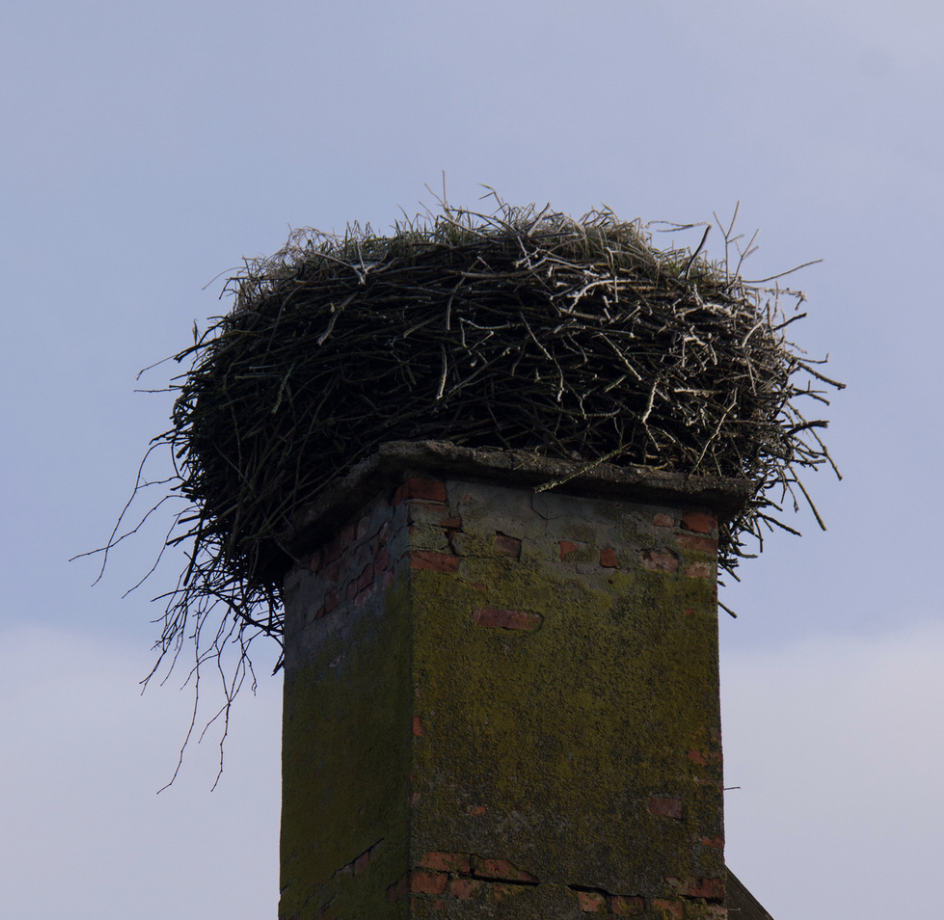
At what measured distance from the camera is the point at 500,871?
4594 millimetres

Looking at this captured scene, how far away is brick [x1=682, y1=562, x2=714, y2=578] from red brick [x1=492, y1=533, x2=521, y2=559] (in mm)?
573

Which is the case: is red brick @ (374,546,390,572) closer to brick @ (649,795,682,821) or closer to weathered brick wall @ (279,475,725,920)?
weathered brick wall @ (279,475,725,920)

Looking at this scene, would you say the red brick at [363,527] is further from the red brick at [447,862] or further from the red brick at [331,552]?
the red brick at [447,862]

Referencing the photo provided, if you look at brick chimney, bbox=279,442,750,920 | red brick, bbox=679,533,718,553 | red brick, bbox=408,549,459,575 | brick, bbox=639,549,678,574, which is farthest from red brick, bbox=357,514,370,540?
red brick, bbox=679,533,718,553

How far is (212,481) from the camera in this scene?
5.84 m

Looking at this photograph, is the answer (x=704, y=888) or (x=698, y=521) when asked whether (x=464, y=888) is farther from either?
(x=698, y=521)

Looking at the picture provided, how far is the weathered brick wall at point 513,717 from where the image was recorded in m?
4.64

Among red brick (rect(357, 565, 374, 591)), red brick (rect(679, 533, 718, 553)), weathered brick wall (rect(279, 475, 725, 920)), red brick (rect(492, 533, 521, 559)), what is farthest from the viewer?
red brick (rect(679, 533, 718, 553))

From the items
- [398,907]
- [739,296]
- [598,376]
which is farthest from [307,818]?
[739,296]

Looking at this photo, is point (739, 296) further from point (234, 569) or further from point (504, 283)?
point (234, 569)

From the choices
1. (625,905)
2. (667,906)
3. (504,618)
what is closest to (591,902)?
(625,905)

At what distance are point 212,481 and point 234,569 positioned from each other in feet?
1.08

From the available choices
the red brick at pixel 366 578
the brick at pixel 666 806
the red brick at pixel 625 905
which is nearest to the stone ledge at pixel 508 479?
the red brick at pixel 366 578

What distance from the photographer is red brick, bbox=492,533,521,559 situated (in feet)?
16.4
